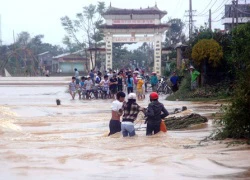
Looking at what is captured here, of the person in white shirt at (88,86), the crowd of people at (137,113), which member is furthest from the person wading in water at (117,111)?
the person in white shirt at (88,86)

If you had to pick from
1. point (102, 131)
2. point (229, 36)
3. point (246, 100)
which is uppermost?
point (229, 36)

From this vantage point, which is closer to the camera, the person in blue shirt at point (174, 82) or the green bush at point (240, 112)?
the green bush at point (240, 112)

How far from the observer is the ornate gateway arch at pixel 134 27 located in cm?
5662

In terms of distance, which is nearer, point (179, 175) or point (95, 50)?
point (179, 175)

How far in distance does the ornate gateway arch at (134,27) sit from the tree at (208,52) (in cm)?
2489

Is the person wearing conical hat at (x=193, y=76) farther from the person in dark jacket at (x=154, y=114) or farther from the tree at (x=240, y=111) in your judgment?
the tree at (x=240, y=111)

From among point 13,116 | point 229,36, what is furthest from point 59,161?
point 229,36

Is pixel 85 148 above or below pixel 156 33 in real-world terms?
below

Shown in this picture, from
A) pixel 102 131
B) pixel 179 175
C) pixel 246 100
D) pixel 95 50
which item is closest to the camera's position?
pixel 179 175

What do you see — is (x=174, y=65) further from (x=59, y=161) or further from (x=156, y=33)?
(x=59, y=161)

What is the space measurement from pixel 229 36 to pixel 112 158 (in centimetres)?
2009

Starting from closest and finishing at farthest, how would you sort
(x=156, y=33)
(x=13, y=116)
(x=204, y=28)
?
1. (x=13, y=116)
2. (x=204, y=28)
3. (x=156, y=33)

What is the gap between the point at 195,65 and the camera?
3241 cm

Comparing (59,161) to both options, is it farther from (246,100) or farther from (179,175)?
(246,100)
